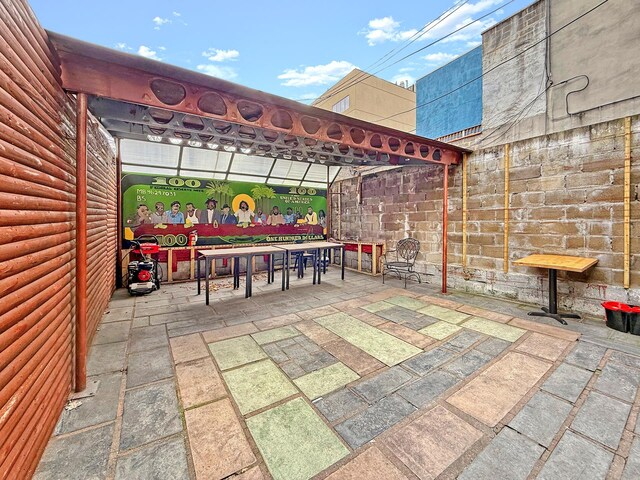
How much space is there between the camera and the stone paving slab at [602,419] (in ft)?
5.83

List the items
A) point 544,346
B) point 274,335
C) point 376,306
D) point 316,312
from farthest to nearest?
1. point 376,306
2. point 316,312
3. point 274,335
4. point 544,346

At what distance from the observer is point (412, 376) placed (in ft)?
8.23

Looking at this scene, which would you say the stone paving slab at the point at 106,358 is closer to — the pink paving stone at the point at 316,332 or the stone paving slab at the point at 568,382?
the pink paving stone at the point at 316,332

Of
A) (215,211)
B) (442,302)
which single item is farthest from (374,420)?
(215,211)

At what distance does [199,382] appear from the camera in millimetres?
2404

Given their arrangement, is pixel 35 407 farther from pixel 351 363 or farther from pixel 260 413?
pixel 351 363

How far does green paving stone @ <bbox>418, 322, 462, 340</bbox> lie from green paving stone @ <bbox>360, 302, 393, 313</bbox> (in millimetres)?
903

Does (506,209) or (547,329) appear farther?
(506,209)

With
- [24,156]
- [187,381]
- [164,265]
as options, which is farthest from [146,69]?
[164,265]

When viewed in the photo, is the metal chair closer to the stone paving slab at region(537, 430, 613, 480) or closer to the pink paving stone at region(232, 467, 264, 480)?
the stone paving slab at region(537, 430, 613, 480)

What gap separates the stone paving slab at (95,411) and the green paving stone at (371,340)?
232cm

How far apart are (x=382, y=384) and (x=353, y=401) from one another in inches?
14.7

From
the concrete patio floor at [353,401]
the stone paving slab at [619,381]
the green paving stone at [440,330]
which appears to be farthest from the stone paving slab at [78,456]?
the stone paving slab at [619,381]

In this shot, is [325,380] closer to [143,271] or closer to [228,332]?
[228,332]
